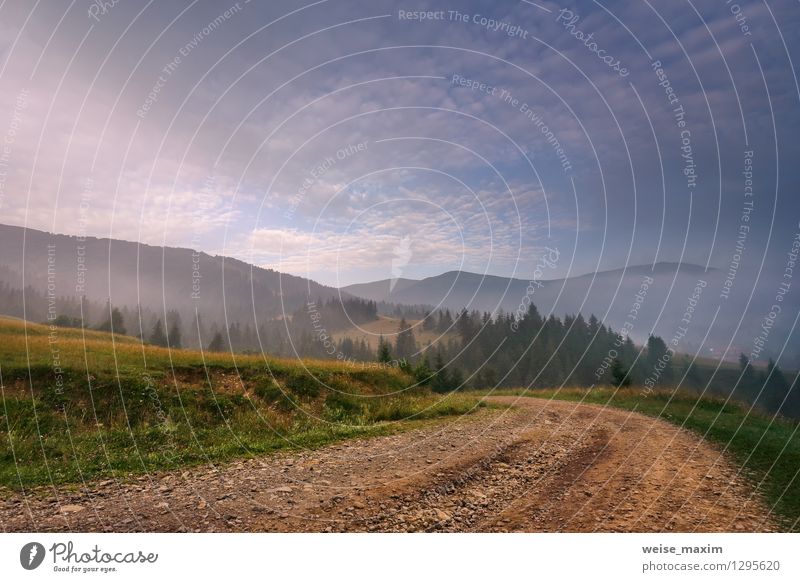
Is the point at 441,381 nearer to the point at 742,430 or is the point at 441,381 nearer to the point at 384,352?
the point at 384,352

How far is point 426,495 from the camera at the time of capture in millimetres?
8633

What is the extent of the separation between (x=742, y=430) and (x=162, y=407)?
23137 mm

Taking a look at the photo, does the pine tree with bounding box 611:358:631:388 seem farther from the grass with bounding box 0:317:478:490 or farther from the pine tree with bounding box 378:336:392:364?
the pine tree with bounding box 378:336:392:364

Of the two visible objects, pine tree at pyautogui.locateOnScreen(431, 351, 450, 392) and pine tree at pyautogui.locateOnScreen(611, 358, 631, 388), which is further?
pine tree at pyautogui.locateOnScreen(611, 358, 631, 388)

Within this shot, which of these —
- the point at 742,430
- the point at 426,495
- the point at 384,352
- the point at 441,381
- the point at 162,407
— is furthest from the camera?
the point at 441,381

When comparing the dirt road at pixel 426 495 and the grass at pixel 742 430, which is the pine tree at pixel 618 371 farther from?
the dirt road at pixel 426 495

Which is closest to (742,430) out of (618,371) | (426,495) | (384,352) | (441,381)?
(426,495)

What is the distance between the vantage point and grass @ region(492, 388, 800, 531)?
922cm

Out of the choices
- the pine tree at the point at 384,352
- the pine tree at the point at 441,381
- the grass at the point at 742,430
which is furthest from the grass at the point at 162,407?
the grass at the point at 742,430

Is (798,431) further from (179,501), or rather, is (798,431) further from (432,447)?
(179,501)

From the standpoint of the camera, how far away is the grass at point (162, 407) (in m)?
11.1

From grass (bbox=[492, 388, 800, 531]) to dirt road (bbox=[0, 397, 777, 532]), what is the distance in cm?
58

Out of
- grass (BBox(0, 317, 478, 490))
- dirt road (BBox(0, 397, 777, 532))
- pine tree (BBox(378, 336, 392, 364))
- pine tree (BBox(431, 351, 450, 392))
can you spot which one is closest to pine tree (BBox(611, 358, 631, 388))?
pine tree (BBox(431, 351, 450, 392))

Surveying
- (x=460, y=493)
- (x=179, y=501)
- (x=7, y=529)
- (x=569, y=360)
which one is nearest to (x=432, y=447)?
(x=460, y=493)
